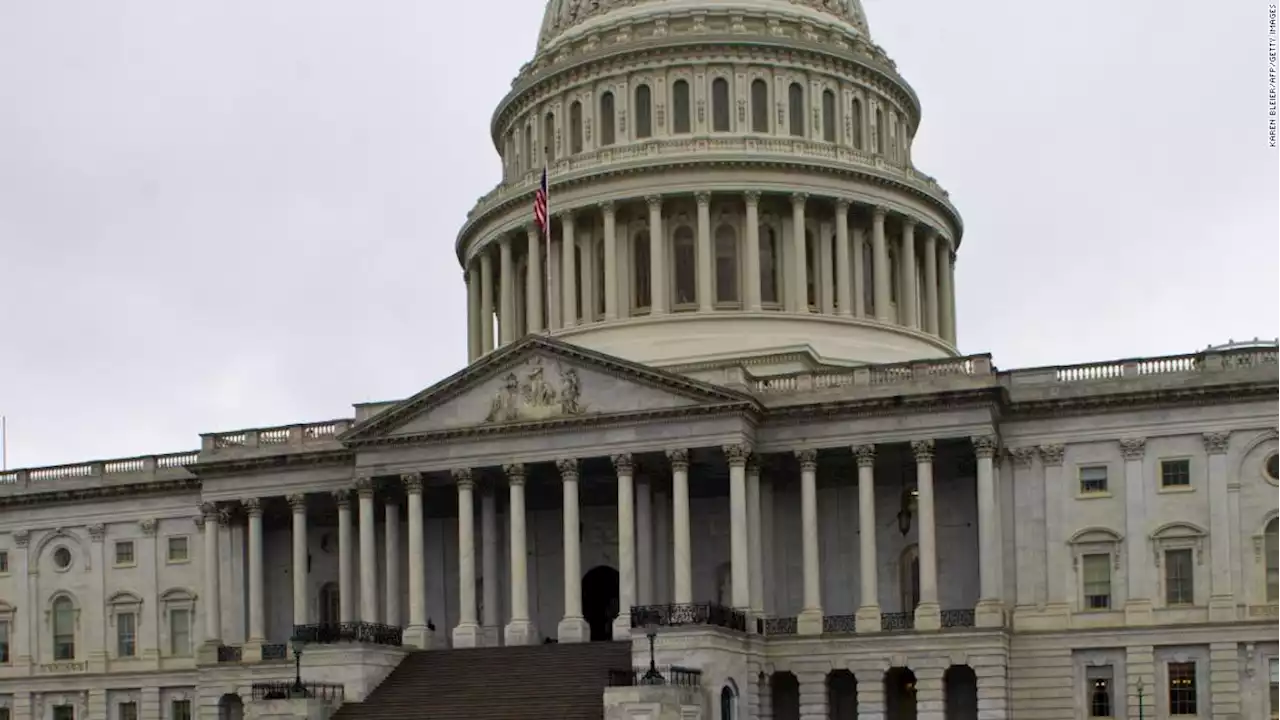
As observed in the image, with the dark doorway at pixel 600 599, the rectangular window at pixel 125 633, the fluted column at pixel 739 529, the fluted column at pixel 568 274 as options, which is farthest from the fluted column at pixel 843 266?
the rectangular window at pixel 125 633

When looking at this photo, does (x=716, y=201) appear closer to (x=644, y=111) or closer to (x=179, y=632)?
(x=644, y=111)

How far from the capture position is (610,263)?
277 ft

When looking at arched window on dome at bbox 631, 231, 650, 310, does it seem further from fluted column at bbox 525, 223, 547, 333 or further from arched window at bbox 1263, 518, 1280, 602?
arched window at bbox 1263, 518, 1280, 602

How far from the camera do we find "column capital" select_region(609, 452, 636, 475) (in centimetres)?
6888

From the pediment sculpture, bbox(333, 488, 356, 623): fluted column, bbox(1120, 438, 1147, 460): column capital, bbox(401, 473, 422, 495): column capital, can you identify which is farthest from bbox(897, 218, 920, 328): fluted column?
bbox(333, 488, 356, 623): fluted column

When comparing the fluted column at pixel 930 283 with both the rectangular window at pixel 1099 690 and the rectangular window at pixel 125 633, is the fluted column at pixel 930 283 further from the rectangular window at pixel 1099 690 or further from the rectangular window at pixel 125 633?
the rectangular window at pixel 125 633

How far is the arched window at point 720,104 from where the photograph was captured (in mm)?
86750

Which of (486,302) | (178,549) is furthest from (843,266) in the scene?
(178,549)

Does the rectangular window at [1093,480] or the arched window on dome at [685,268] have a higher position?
the arched window on dome at [685,268]

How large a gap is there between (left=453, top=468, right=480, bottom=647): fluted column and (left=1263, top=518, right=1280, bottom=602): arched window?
90.6ft

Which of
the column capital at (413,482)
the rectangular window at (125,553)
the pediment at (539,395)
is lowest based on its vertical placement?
the rectangular window at (125,553)

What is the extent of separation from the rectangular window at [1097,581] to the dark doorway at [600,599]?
1822 centimetres

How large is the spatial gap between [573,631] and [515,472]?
6.17m

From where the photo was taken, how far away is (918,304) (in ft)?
290
